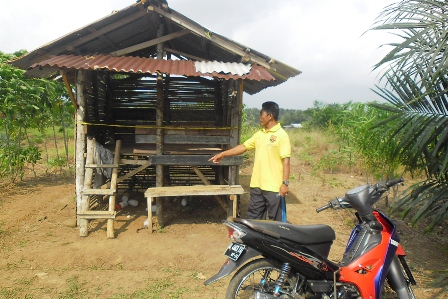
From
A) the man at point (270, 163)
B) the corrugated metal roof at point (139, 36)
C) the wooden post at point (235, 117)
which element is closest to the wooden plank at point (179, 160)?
the wooden post at point (235, 117)

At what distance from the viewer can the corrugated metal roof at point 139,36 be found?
528 cm

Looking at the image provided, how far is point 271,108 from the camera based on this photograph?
4.12 metres

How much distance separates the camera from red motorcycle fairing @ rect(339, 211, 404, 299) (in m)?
2.75

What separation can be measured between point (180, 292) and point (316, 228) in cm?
175

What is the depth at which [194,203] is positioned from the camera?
23.0ft

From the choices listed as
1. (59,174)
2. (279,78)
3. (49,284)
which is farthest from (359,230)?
(59,174)

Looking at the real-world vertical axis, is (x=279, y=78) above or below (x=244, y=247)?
above

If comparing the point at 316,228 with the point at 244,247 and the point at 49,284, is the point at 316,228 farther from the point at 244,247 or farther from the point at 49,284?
the point at 49,284

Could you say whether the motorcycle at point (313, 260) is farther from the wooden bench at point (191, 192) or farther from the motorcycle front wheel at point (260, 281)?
the wooden bench at point (191, 192)

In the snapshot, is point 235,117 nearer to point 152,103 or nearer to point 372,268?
point 152,103

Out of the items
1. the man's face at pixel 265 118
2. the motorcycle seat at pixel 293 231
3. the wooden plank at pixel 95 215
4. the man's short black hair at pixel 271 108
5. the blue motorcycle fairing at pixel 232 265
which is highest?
the man's short black hair at pixel 271 108

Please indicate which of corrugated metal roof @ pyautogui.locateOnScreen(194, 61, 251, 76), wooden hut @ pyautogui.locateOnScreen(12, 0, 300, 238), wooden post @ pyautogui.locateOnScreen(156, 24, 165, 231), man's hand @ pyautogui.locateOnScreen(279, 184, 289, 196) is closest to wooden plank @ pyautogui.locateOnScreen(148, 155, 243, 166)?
wooden hut @ pyautogui.locateOnScreen(12, 0, 300, 238)

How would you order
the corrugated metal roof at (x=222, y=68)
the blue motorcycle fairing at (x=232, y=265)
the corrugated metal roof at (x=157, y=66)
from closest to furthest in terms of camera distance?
the blue motorcycle fairing at (x=232, y=265) < the corrugated metal roof at (x=157, y=66) < the corrugated metal roof at (x=222, y=68)

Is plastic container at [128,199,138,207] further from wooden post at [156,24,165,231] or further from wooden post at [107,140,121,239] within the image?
wooden post at [107,140,121,239]
